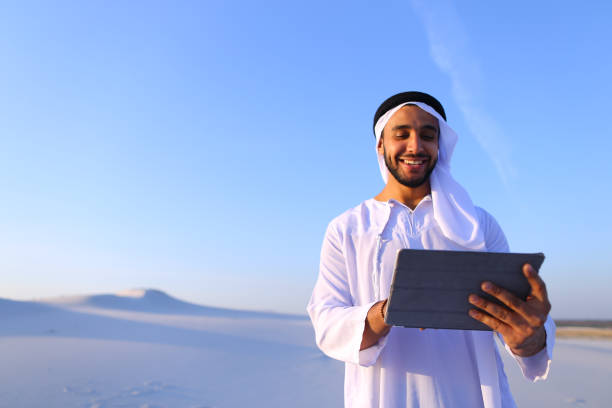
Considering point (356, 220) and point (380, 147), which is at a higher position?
point (380, 147)

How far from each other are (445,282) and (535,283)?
0.30m

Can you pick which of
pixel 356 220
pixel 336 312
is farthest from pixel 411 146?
pixel 336 312

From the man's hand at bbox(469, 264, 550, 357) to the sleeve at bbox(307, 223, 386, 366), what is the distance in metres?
0.46

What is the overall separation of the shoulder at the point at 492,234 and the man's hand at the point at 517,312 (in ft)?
2.00

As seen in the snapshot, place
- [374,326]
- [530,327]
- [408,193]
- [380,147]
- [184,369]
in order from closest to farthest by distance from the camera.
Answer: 1. [530,327]
2. [374,326]
3. [408,193]
4. [380,147]
5. [184,369]

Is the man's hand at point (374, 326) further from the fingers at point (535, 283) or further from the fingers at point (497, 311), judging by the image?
the fingers at point (535, 283)

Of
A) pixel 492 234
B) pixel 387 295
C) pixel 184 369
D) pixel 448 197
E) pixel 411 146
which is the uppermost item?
pixel 411 146

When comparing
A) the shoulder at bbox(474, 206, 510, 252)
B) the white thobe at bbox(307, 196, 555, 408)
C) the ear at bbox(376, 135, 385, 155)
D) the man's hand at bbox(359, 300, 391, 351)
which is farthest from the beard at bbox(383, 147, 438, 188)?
the man's hand at bbox(359, 300, 391, 351)

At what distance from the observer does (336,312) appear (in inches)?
74.9

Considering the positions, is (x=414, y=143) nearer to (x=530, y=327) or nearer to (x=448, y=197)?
(x=448, y=197)

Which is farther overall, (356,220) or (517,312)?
(356,220)

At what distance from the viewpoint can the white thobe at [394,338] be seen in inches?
71.5

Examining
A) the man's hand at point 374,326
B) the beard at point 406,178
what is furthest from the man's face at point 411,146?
the man's hand at point 374,326

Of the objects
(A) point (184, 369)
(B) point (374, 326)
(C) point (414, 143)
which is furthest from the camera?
(A) point (184, 369)
